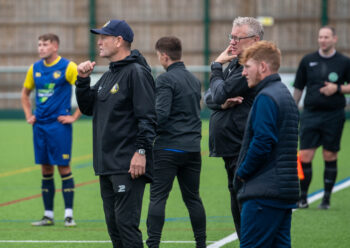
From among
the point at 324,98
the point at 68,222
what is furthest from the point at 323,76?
the point at 68,222

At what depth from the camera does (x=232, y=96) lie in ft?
19.5

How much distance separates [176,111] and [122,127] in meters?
1.30

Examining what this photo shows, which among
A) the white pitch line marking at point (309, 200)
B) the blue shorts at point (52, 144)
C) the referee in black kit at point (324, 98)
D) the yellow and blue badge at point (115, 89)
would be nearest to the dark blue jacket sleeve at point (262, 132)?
the yellow and blue badge at point (115, 89)

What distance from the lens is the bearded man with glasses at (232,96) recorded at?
19.5 ft

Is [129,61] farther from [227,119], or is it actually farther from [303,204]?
[303,204]

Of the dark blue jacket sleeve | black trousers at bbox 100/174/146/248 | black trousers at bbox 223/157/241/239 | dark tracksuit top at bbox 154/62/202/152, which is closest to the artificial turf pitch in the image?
black trousers at bbox 223/157/241/239

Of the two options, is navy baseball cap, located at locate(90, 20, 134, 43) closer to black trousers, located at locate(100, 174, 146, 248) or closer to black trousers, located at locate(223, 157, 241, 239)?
black trousers, located at locate(100, 174, 146, 248)

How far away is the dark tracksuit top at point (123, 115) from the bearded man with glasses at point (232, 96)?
1.92 ft

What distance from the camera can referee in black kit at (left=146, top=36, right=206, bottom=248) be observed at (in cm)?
683

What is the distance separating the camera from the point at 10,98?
93.2 ft

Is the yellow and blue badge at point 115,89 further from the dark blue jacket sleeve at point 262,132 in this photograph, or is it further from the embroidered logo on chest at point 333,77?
the embroidered logo on chest at point 333,77

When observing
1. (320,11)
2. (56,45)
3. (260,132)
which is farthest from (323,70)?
(320,11)

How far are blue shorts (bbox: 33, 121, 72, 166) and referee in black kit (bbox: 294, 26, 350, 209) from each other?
9.97 feet

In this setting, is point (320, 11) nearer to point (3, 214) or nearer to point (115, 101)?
point (3, 214)
